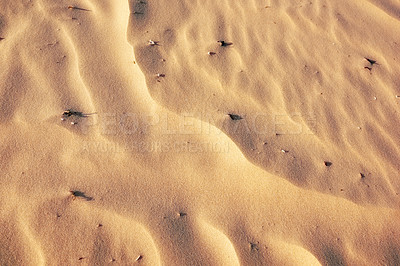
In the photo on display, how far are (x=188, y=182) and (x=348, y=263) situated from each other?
0.86 m

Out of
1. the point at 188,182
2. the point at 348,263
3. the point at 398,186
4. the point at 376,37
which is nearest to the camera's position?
the point at 348,263

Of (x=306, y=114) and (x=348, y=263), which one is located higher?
(x=306, y=114)

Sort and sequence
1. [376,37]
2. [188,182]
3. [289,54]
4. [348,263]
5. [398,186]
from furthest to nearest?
[376,37] → [289,54] → [398,186] → [188,182] → [348,263]

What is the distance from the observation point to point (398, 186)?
1.78 metres

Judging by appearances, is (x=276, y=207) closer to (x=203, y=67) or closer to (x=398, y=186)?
(x=398, y=186)

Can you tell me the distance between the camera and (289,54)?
2.20 m

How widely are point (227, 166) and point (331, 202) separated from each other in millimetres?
564

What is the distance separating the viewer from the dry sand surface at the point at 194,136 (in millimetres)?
1512

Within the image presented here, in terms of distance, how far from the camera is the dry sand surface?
1.51m

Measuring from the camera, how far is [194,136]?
1.81 m

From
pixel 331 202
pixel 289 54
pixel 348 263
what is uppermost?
pixel 289 54

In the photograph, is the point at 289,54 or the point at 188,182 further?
the point at 289,54

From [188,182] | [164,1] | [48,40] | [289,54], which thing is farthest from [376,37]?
[48,40]

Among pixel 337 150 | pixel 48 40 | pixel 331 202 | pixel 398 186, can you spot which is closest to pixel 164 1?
pixel 48 40
